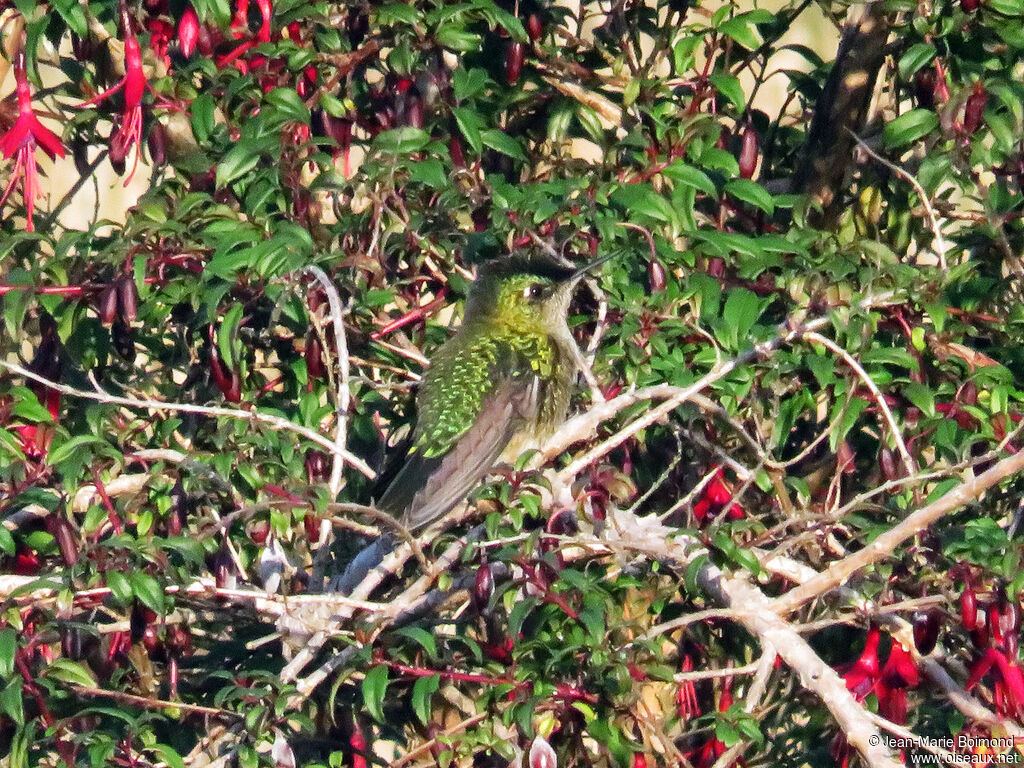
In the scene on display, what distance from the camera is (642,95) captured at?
3777mm

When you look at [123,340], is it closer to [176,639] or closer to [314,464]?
[314,464]

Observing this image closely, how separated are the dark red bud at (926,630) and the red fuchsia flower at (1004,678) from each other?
11 cm

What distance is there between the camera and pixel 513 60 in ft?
12.6

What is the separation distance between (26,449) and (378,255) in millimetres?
950

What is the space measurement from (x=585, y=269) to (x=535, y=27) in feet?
2.20

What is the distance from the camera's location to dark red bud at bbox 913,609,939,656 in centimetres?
317

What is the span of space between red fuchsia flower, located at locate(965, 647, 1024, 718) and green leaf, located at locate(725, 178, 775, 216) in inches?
45.8

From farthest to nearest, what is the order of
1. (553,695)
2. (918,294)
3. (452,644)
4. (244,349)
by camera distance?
(452,644)
(244,349)
(918,294)
(553,695)

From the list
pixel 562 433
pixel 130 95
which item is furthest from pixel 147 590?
pixel 130 95

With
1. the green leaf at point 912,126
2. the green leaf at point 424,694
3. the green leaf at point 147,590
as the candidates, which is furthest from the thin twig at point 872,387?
the green leaf at point 147,590

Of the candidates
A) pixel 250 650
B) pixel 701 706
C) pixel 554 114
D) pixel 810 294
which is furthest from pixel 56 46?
pixel 701 706

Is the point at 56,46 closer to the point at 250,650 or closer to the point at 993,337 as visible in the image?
the point at 250,650

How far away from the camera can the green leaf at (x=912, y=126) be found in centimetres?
359

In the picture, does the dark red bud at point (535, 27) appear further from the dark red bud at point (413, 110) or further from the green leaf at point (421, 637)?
the green leaf at point (421, 637)
